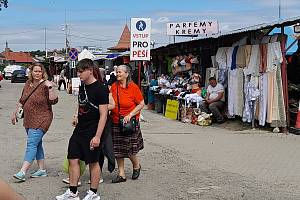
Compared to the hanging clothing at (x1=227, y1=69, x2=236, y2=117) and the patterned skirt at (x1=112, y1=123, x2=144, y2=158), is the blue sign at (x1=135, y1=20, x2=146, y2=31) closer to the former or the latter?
the hanging clothing at (x1=227, y1=69, x2=236, y2=117)

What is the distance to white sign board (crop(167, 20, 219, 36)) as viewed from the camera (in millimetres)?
28422

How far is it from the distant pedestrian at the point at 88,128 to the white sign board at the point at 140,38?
9308 millimetres

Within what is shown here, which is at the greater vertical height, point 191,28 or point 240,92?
point 191,28

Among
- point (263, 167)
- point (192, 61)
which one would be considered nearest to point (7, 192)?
point (263, 167)

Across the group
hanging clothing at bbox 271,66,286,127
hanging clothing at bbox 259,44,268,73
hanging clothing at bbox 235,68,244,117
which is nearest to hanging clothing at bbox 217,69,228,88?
hanging clothing at bbox 235,68,244,117

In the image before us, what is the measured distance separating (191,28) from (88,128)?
23309 millimetres

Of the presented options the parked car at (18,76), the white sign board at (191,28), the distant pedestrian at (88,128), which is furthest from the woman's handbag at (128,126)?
the parked car at (18,76)

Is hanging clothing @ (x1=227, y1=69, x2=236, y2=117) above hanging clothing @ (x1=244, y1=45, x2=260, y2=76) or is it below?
below

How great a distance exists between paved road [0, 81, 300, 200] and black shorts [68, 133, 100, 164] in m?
0.69

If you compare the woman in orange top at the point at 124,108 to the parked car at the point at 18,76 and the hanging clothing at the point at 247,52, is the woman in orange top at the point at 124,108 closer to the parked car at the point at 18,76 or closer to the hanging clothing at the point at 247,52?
the hanging clothing at the point at 247,52

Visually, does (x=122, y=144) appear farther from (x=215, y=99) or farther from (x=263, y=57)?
(x=215, y=99)

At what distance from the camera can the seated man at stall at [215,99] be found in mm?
14391

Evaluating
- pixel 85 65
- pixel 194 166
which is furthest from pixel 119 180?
pixel 85 65

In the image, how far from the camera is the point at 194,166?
8484mm
